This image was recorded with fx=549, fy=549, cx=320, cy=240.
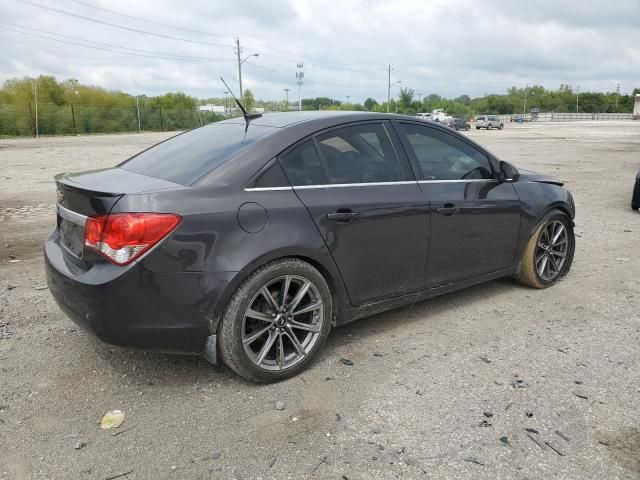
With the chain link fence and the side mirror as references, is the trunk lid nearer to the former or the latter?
the side mirror

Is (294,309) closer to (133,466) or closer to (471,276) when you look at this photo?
(133,466)

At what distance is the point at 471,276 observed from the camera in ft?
14.3

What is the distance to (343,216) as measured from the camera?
346 cm

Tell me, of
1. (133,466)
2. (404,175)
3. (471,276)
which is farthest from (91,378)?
(471,276)

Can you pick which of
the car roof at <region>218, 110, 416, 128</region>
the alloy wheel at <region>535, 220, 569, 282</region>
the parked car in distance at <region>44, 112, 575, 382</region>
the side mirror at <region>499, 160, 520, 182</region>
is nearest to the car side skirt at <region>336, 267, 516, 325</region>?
the parked car in distance at <region>44, 112, 575, 382</region>

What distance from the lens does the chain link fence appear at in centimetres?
3806

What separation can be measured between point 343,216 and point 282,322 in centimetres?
76

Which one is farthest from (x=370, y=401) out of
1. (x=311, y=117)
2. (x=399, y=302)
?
(x=311, y=117)

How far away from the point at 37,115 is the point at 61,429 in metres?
41.4

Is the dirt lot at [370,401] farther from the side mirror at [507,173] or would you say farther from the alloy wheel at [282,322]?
the side mirror at [507,173]

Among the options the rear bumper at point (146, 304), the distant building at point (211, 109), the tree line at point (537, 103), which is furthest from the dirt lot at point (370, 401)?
the tree line at point (537, 103)

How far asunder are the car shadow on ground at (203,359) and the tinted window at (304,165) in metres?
1.19

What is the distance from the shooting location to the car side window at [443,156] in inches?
159

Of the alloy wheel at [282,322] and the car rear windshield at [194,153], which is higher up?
the car rear windshield at [194,153]
